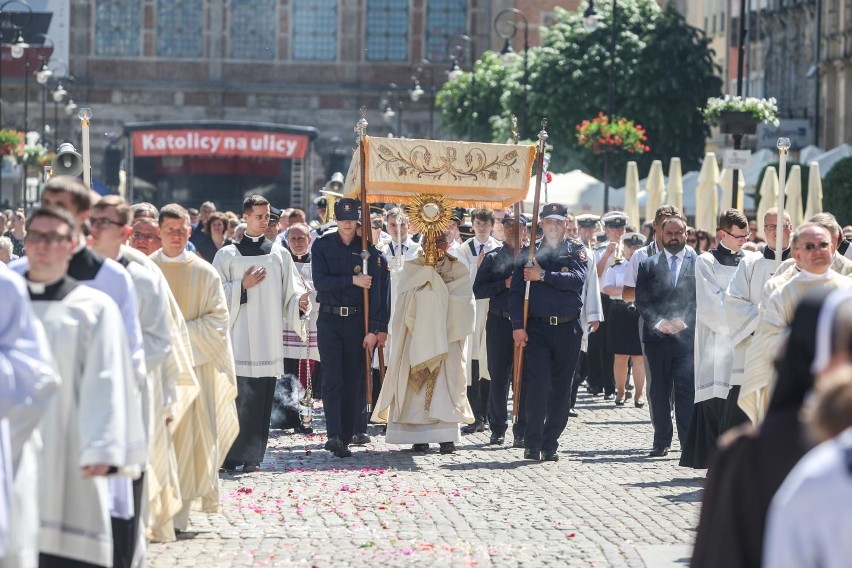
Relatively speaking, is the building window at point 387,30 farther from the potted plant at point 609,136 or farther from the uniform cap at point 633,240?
the uniform cap at point 633,240

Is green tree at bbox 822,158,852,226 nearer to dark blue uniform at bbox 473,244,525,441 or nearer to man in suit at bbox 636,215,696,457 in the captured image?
dark blue uniform at bbox 473,244,525,441

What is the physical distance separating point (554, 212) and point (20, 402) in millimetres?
8632

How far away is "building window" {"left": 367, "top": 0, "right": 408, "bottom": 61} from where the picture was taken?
241 feet

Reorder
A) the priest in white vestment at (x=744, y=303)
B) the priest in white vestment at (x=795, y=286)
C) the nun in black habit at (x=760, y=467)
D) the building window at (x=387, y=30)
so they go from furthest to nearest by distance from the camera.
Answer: the building window at (x=387, y=30) < the priest in white vestment at (x=744, y=303) < the priest in white vestment at (x=795, y=286) < the nun in black habit at (x=760, y=467)

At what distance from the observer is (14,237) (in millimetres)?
26328

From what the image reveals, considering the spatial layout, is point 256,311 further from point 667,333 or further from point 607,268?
point 607,268

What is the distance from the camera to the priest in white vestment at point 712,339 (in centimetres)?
1279

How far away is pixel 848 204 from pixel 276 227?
2037 cm

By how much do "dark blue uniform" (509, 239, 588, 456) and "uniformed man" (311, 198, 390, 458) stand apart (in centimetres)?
101

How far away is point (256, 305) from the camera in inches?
534

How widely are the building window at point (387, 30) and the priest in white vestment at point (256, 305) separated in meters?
60.4

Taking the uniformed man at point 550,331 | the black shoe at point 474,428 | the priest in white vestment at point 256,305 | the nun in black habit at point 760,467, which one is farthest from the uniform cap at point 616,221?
the nun in black habit at point 760,467

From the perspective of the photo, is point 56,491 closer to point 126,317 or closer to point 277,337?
point 126,317

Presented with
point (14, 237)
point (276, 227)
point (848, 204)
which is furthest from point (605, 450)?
point (848, 204)
